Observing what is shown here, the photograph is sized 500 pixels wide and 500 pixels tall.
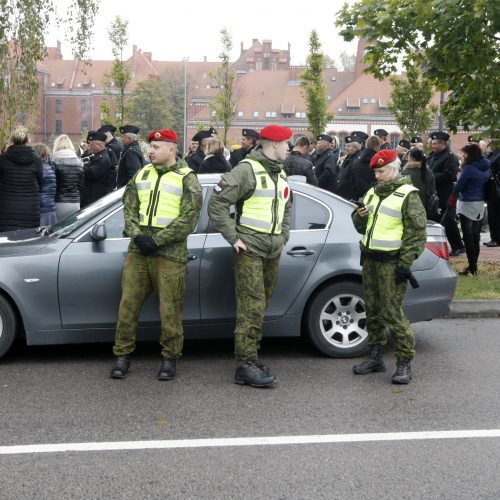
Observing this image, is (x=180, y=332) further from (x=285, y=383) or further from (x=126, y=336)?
(x=285, y=383)

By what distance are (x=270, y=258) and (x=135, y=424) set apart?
65.2 inches

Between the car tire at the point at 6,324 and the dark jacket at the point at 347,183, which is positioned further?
the dark jacket at the point at 347,183

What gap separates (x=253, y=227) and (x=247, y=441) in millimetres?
1763

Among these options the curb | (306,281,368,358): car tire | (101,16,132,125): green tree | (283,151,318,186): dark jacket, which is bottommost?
the curb

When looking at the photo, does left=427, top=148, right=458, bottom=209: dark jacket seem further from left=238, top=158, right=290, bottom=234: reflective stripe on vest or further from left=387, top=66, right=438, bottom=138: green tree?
left=387, top=66, right=438, bottom=138: green tree

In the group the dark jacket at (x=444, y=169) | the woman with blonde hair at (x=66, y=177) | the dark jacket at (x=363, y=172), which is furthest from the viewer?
the dark jacket at (x=444, y=169)

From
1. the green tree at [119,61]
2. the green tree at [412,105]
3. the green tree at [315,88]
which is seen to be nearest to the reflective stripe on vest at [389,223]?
the green tree at [412,105]

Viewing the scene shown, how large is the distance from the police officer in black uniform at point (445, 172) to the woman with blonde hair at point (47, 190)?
17.7 ft

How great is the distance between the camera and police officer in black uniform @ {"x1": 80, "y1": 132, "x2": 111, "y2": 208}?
36.7 feet

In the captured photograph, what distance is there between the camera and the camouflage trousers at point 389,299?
618 cm

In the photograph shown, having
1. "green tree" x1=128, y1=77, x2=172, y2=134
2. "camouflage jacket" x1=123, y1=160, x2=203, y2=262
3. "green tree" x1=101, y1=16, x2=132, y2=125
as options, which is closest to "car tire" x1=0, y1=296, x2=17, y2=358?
"camouflage jacket" x1=123, y1=160, x2=203, y2=262

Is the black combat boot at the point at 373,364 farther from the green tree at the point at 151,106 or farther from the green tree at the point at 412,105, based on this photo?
the green tree at the point at 151,106

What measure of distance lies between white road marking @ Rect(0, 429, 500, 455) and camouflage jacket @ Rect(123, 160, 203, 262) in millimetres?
1660

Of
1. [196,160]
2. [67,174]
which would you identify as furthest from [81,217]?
[196,160]
